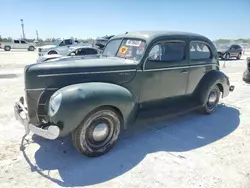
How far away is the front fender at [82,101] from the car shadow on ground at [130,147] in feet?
1.90

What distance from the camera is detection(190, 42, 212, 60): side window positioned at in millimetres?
5055

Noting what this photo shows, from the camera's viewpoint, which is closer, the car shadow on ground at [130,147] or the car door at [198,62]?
the car shadow on ground at [130,147]

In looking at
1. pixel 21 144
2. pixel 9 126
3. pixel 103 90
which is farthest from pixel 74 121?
pixel 9 126

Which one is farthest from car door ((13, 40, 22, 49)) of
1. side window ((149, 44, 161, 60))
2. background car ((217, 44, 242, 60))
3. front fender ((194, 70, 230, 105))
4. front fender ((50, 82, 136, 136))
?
front fender ((50, 82, 136, 136))

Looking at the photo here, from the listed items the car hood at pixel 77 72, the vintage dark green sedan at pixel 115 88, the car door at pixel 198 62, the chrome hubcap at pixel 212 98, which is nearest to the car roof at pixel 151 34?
the vintage dark green sedan at pixel 115 88

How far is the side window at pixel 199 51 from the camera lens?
199 inches

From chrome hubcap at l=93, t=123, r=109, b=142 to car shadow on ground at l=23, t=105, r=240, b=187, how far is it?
291mm

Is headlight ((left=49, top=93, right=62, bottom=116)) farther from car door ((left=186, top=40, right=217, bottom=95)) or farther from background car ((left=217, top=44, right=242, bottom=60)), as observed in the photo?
background car ((left=217, top=44, right=242, bottom=60))

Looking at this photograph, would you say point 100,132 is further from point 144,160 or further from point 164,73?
point 164,73

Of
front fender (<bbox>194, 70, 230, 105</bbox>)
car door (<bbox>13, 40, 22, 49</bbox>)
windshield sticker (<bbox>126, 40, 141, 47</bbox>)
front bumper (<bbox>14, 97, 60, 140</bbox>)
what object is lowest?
front bumper (<bbox>14, 97, 60, 140</bbox>)

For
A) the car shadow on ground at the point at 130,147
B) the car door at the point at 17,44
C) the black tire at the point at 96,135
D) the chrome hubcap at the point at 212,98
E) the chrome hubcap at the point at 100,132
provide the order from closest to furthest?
1. the car shadow on ground at the point at 130,147
2. the black tire at the point at 96,135
3. the chrome hubcap at the point at 100,132
4. the chrome hubcap at the point at 212,98
5. the car door at the point at 17,44

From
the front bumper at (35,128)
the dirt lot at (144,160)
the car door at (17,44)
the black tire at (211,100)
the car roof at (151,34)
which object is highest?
the car roof at (151,34)

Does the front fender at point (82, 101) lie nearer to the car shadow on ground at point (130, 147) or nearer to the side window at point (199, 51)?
the car shadow on ground at point (130, 147)

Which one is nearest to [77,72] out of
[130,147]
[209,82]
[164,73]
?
[130,147]
